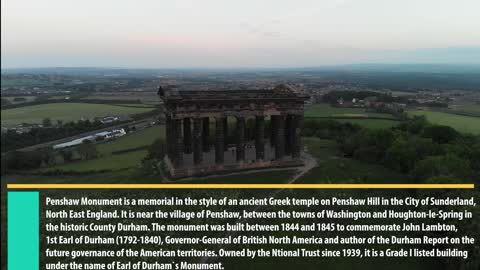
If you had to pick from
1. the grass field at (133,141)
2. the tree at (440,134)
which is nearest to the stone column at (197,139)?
the grass field at (133,141)

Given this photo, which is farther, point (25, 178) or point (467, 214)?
point (25, 178)

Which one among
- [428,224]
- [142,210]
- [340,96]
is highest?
[340,96]

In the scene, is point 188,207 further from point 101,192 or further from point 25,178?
point 25,178

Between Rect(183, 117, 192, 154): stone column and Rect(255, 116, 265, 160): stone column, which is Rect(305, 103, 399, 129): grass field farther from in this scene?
Rect(183, 117, 192, 154): stone column

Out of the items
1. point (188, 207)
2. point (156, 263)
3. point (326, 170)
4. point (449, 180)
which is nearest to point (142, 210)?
point (188, 207)

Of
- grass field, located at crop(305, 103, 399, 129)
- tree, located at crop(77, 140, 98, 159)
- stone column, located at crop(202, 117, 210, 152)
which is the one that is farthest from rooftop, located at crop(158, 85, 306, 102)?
grass field, located at crop(305, 103, 399, 129)

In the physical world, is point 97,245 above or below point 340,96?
below

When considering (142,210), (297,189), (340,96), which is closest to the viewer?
(142,210)

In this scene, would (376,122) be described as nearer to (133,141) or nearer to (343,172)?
(343,172)
